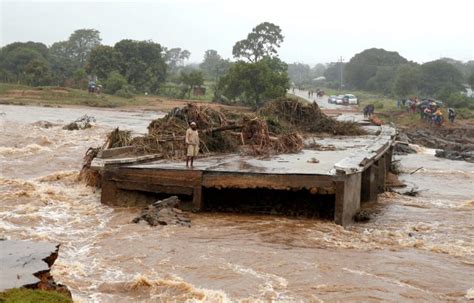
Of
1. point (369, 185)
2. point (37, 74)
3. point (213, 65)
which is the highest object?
point (213, 65)

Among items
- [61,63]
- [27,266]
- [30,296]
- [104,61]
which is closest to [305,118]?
[27,266]

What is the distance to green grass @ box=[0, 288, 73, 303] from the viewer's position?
172 inches

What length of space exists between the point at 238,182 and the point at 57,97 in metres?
41.4

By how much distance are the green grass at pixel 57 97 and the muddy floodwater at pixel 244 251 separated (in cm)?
3395

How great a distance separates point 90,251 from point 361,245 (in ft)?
14.4

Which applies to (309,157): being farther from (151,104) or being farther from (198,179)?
(151,104)

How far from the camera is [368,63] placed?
87312 millimetres

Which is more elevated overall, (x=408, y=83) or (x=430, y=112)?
(x=408, y=83)

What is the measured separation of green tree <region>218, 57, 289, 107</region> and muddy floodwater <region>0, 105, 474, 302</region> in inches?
1203

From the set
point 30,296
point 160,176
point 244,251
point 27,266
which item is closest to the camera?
point 30,296

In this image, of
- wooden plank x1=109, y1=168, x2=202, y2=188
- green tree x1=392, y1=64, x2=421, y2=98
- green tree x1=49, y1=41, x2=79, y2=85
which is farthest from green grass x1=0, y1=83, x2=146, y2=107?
wooden plank x1=109, y1=168, x2=202, y2=188

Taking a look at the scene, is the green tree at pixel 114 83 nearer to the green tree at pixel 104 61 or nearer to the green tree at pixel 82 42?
the green tree at pixel 104 61

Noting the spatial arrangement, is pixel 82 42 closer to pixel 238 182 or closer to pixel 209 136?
pixel 209 136

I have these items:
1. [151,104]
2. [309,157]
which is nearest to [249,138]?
[309,157]
